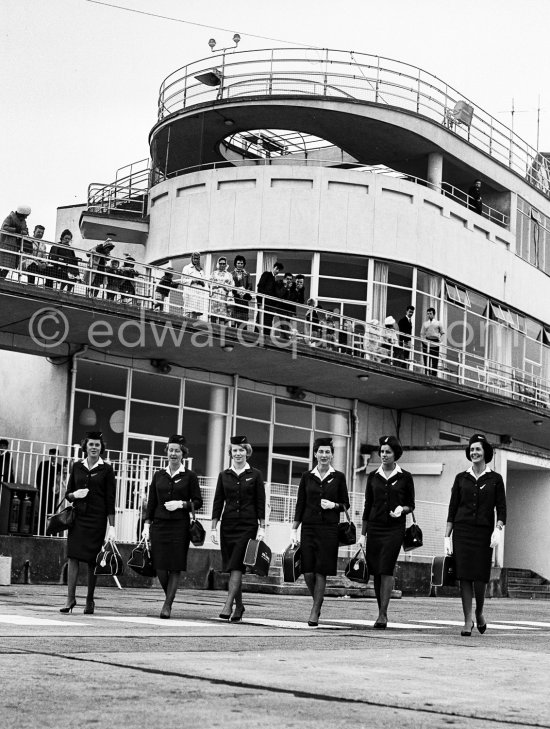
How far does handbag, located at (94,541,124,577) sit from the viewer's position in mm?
12961

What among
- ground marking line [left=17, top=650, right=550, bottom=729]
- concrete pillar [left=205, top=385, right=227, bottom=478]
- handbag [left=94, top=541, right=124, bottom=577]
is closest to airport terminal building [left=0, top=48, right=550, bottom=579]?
concrete pillar [left=205, top=385, right=227, bottom=478]

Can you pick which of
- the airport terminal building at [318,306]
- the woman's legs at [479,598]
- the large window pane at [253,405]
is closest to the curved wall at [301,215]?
the airport terminal building at [318,306]

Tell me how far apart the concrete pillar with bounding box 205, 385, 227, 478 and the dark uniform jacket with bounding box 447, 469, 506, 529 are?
1675 centimetres

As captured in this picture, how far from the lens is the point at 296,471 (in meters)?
30.6

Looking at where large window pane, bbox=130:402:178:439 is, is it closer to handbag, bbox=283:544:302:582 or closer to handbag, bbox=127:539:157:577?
handbag, bbox=127:539:157:577

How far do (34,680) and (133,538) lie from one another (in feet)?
52.2

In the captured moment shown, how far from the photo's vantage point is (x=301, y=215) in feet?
103

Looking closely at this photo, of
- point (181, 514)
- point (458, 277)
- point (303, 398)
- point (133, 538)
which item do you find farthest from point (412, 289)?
point (181, 514)

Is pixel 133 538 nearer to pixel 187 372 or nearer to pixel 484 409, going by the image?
pixel 187 372

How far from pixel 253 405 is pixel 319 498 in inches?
696

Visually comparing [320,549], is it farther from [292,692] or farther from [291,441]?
[291,441]

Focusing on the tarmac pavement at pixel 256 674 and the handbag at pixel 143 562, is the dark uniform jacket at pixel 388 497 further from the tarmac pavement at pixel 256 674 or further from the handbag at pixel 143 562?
the handbag at pixel 143 562

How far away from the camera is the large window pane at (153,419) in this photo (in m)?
27.4

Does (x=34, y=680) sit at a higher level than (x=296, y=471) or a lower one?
lower
